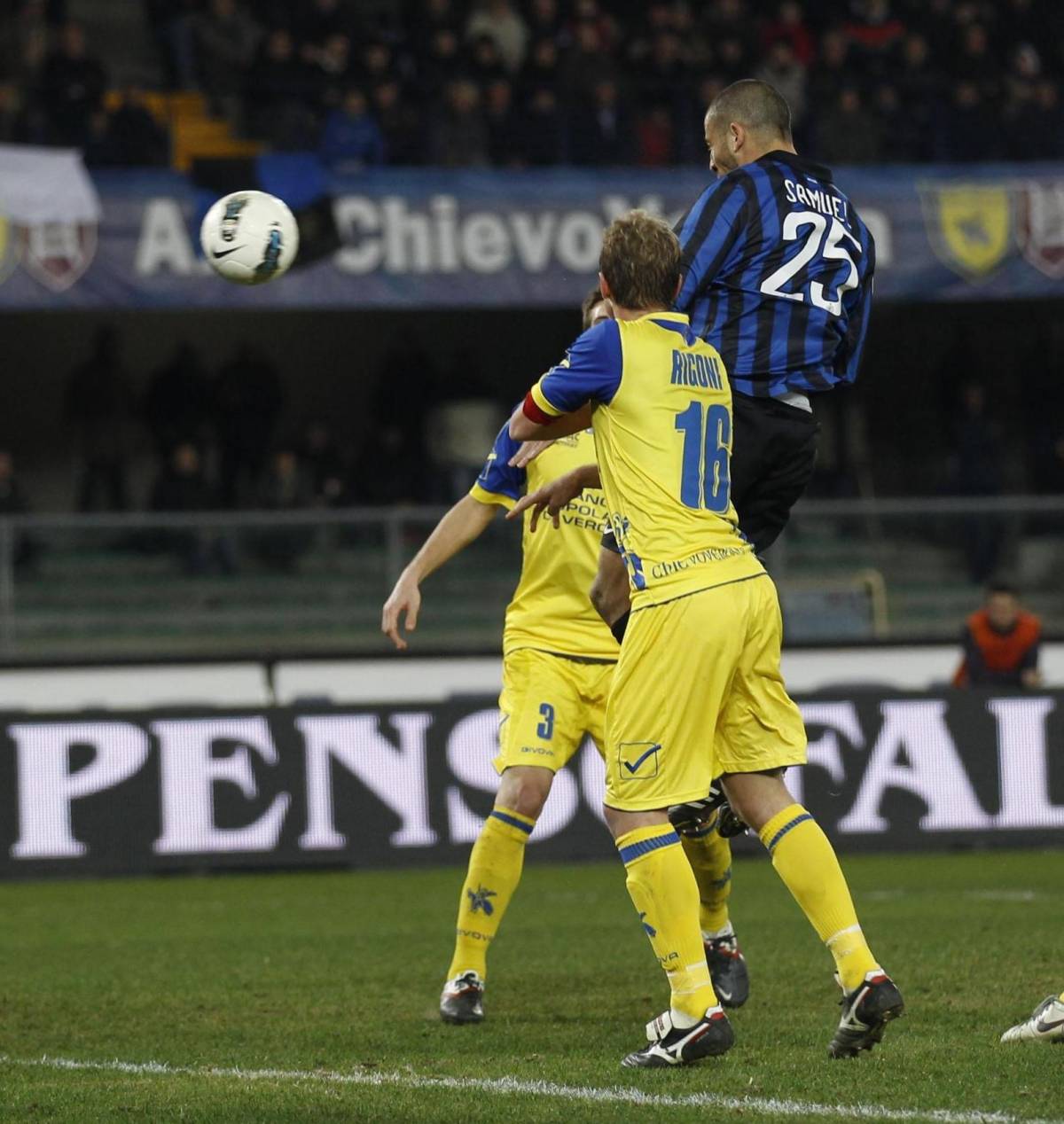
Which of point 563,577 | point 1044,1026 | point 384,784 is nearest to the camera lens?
point 1044,1026

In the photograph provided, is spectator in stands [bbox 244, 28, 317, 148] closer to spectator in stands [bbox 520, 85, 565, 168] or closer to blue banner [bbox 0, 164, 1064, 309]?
blue banner [bbox 0, 164, 1064, 309]

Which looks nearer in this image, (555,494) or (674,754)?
(674,754)

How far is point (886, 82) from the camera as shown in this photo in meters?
20.1

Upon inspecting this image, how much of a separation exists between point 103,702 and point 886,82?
1013 centimetres

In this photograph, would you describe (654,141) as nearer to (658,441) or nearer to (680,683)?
(658,441)

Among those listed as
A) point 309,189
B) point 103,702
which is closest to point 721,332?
point 103,702

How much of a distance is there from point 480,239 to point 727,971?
1242cm

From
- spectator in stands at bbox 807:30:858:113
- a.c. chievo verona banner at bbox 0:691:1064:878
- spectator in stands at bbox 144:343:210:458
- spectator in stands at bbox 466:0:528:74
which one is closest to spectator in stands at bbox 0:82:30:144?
spectator in stands at bbox 144:343:210:458

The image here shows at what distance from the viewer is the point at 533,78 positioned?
19562 millimetres

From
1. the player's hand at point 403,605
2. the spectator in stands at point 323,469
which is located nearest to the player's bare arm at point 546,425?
the player's hand at point 403,605

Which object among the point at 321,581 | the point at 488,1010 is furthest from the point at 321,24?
the point at 488,1010

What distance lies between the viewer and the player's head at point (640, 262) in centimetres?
518

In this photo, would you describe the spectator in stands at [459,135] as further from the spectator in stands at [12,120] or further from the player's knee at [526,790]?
the player's knee at [526,790]

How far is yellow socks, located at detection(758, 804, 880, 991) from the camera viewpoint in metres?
5.04
